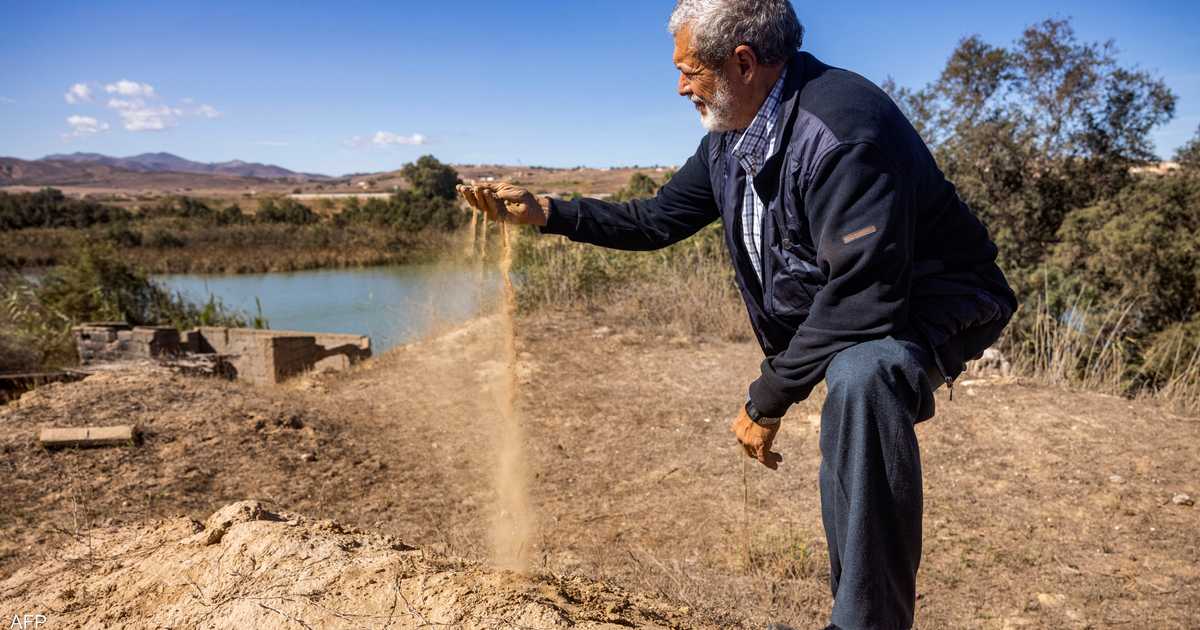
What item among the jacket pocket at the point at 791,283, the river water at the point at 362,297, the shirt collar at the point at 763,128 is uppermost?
the shirt collar at the point at 763,128

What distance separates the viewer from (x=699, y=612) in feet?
8.13

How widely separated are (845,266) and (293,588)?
1.62m

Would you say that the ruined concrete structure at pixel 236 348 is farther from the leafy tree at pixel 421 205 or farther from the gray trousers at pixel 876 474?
the leafy tree at pixel 421 205

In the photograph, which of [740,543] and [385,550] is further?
[740,543]

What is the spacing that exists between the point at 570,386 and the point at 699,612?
3.97 meters

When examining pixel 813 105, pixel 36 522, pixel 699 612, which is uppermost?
pixel 813 105

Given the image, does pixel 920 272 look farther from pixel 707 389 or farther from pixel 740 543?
pixel 707 389

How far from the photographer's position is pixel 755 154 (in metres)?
1.84

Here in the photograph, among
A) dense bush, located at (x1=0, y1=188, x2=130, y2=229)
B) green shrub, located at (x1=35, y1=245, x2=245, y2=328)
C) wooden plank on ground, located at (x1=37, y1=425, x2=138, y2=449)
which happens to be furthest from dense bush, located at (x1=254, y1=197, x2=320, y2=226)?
wooden plank on ground, located at (x1=37, y1=425, x2=138, y2=449)

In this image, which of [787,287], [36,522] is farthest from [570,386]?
[787,287]

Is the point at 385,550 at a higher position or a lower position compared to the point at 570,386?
higher

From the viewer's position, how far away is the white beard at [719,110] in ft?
6.08

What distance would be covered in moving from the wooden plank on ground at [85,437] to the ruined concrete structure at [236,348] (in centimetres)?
376

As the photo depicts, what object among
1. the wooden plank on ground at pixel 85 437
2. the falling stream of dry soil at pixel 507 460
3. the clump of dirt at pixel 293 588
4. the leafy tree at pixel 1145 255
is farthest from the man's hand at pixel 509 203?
the leafy tree at pixel 1145 255
